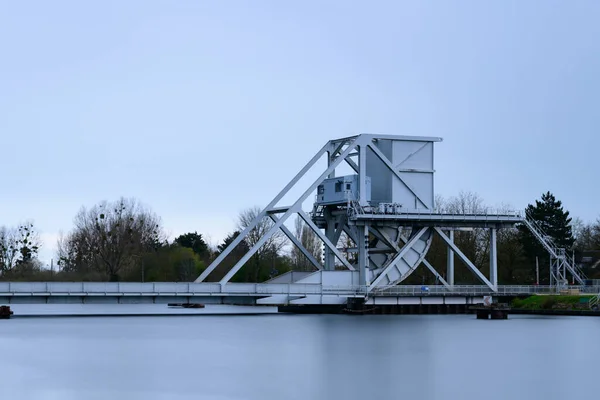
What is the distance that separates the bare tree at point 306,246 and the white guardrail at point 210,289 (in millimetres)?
45207

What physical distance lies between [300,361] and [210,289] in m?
27.8

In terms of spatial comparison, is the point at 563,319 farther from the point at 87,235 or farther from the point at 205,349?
the point at 87,235

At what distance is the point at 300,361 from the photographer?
38.6m

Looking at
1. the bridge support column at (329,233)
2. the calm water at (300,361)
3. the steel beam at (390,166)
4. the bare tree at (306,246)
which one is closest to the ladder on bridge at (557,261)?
the steel beam at (390,166)

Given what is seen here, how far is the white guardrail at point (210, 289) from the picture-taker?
62500mm

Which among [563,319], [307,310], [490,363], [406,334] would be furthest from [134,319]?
[490,363]

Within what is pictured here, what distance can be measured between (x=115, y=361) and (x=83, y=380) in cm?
544

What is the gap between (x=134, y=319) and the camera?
68.6 metres

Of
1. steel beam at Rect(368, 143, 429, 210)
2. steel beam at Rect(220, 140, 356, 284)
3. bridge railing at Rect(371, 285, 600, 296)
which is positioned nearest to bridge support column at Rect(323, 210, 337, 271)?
steel beam at Rect(220, 140, 356, 284)

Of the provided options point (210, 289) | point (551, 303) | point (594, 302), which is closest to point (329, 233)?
point (210, 289)

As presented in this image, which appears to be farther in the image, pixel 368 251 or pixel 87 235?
pixel 87 235

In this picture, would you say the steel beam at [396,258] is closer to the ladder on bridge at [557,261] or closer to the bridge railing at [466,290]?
the bridge railing at [466,290]

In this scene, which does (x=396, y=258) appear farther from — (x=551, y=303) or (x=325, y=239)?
(x=551, y=303)

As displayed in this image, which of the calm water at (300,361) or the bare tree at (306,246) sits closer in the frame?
the calm water at (300,361)
